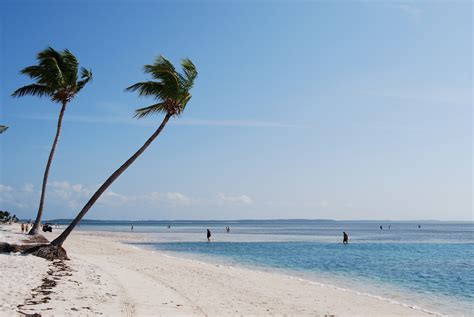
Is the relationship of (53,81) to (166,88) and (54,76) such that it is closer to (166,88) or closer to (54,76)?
(54,76)

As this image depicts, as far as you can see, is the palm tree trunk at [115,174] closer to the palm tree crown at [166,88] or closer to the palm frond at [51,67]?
the palm tree crown at [166,88]

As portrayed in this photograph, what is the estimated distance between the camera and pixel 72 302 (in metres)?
10.3

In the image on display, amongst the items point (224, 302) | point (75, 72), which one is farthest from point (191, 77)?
point (224, 302)

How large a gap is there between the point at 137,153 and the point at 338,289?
11.2 meters

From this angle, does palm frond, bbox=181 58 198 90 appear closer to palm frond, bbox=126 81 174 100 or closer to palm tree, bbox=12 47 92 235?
palm frond, bbox=126 81 174 100

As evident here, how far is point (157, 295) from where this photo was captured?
1300 centimetres

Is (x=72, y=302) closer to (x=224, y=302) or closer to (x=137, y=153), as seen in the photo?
(x=224, y=302)

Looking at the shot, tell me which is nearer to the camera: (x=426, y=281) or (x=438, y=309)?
(x=438, y=309)

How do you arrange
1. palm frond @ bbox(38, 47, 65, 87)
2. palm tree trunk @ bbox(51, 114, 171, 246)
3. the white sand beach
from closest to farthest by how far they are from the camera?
the white sand beach
palm tree trunk @ bbox(51, 114, 171, 246)
palm frond @ bbox(38, 47, 65, 87)

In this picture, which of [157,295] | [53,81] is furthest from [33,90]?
[157,295]

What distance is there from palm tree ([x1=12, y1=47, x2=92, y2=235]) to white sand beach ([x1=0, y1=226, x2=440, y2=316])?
5144 mm

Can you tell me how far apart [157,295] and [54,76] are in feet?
46.2

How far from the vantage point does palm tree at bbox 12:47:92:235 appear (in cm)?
2192

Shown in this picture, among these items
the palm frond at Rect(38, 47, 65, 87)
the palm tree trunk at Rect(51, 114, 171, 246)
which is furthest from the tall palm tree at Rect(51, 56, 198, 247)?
the palm frond at Rect(38, 47, 65, 87)
